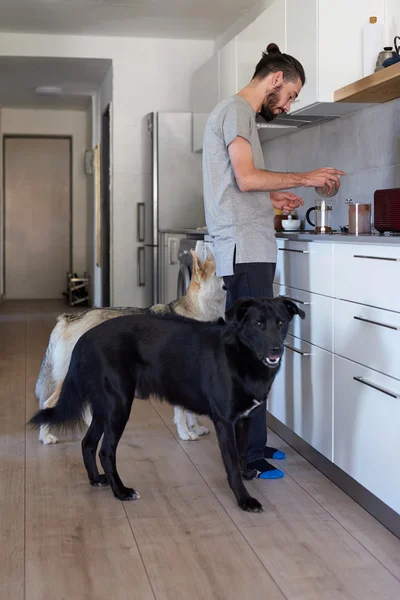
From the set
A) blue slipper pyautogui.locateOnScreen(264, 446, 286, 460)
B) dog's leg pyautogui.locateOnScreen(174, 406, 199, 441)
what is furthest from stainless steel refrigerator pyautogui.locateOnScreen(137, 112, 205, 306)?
blue slipper pyautogui.locateOnScreen(264, 446, 286, 460)

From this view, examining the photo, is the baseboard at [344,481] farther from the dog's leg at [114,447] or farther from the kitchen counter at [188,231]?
the kitchen counter at [188,231]

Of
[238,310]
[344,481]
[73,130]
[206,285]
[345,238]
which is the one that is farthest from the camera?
[73,130]

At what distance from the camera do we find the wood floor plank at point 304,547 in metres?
1.98

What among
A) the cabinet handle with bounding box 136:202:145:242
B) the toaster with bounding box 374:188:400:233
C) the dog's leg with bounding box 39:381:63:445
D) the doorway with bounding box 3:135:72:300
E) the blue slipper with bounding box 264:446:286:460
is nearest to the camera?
the toaster with bounding box 374:188:400:233

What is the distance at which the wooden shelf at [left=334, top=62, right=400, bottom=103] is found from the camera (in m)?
3.01

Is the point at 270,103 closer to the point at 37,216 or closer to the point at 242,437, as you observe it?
the point at 242,437

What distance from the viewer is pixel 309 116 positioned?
4.10 metres

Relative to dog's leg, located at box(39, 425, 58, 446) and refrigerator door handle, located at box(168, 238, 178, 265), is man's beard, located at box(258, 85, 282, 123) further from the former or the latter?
refrigerator door handle, located at box(168, 238, 178, 265)

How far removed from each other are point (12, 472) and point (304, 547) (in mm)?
1240

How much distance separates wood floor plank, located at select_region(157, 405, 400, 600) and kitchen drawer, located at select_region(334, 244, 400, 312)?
70 cm

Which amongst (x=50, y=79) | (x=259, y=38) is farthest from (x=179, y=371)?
(x=50, y=79)

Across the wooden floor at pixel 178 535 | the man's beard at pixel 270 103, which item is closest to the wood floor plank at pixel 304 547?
the wooden floor at pixel 178 535

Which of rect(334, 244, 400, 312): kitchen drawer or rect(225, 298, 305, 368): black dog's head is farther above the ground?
rect(334, 244, 400, 312): kitchen drawer

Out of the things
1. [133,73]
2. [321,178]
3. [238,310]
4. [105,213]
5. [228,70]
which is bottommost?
[238,310]
